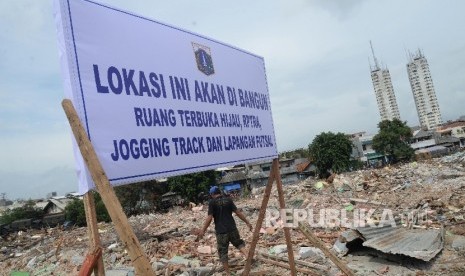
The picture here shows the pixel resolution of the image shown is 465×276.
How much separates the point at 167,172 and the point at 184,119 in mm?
499

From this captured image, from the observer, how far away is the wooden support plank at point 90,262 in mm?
1940

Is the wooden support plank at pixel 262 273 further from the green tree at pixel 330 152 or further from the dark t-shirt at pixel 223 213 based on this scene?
the green tree at pixel 330 152

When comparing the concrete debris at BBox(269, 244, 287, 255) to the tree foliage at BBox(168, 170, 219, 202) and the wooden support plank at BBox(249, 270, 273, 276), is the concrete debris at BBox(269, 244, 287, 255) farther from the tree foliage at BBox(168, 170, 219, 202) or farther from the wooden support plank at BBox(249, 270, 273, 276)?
the tree foliage at BBox(168, 170, 219, 202)

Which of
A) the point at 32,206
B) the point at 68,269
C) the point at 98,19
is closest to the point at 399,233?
the point at 98,19

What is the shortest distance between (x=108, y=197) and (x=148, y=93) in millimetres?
942

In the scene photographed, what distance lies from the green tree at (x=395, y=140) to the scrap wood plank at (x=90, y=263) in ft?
179

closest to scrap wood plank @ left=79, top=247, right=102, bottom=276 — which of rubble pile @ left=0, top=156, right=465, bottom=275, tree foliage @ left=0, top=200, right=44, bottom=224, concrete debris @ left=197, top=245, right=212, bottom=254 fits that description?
rubble pile @ left=0, top=156, right=465, bottom=275

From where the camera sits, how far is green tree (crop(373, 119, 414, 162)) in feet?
167

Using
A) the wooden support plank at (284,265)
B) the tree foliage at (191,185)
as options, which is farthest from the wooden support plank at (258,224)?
the tree foliage at (191,185)

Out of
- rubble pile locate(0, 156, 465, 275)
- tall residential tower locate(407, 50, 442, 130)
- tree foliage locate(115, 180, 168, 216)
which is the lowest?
rubble pile locate(0, 156, 465, 275)

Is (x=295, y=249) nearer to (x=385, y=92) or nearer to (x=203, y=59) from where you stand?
(x=203, y=59)

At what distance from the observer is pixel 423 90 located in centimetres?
11206

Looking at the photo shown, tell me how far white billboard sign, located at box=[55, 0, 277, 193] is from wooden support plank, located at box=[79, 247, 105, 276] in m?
0.36

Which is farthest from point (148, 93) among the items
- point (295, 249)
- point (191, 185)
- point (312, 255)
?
point (191, 185)
